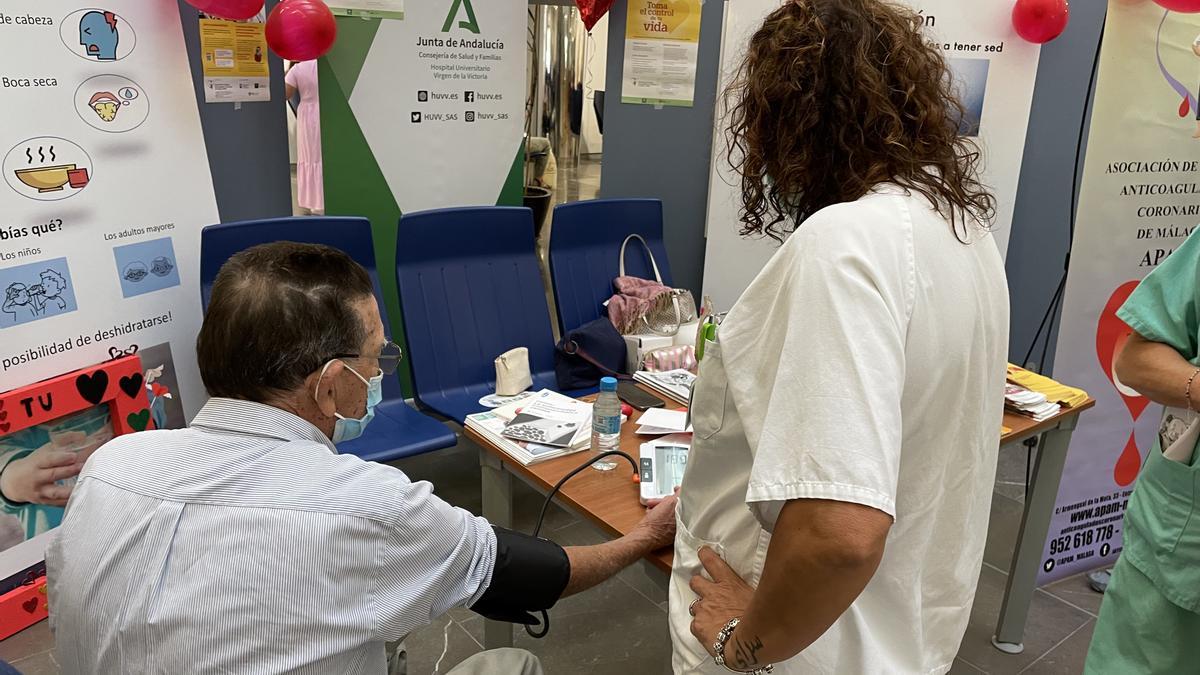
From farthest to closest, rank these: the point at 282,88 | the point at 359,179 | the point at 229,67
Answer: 1. the point at 359,179
2. the point at 282,88
3. the point at 229,67

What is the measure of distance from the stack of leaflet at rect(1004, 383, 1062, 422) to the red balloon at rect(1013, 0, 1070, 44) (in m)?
1.78

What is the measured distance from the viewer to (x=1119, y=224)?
2676 mm

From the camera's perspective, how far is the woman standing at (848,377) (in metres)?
0.92

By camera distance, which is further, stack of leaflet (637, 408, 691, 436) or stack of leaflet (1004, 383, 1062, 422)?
stack of leaflet (1004, 383, 1062, 422)

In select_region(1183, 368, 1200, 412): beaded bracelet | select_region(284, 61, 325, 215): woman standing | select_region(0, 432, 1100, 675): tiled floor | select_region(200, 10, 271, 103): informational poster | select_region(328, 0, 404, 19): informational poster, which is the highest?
select_region(328, 0, 404, 19): informational poster

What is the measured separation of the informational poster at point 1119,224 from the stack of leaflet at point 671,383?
4.11ft

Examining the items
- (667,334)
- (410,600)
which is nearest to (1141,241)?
(667,334)

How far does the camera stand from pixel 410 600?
1151 mm

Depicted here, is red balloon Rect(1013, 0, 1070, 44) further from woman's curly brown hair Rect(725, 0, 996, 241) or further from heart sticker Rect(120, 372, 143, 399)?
heart sticker Rect(120, 372, 143, 399)

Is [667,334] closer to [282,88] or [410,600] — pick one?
[282,88]

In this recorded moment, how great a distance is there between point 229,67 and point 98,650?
8.05 ft

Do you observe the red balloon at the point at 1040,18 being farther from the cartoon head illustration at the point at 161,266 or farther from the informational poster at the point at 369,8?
the cartoon head illustration at the point at 161,266

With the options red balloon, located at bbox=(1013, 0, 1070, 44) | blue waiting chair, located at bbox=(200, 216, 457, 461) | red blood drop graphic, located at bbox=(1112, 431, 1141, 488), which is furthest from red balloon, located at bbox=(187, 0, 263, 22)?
red blood drop graphic, located at bbox=(1112, 431, 1141, 488)

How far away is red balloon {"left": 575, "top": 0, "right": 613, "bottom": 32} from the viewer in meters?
3.74
